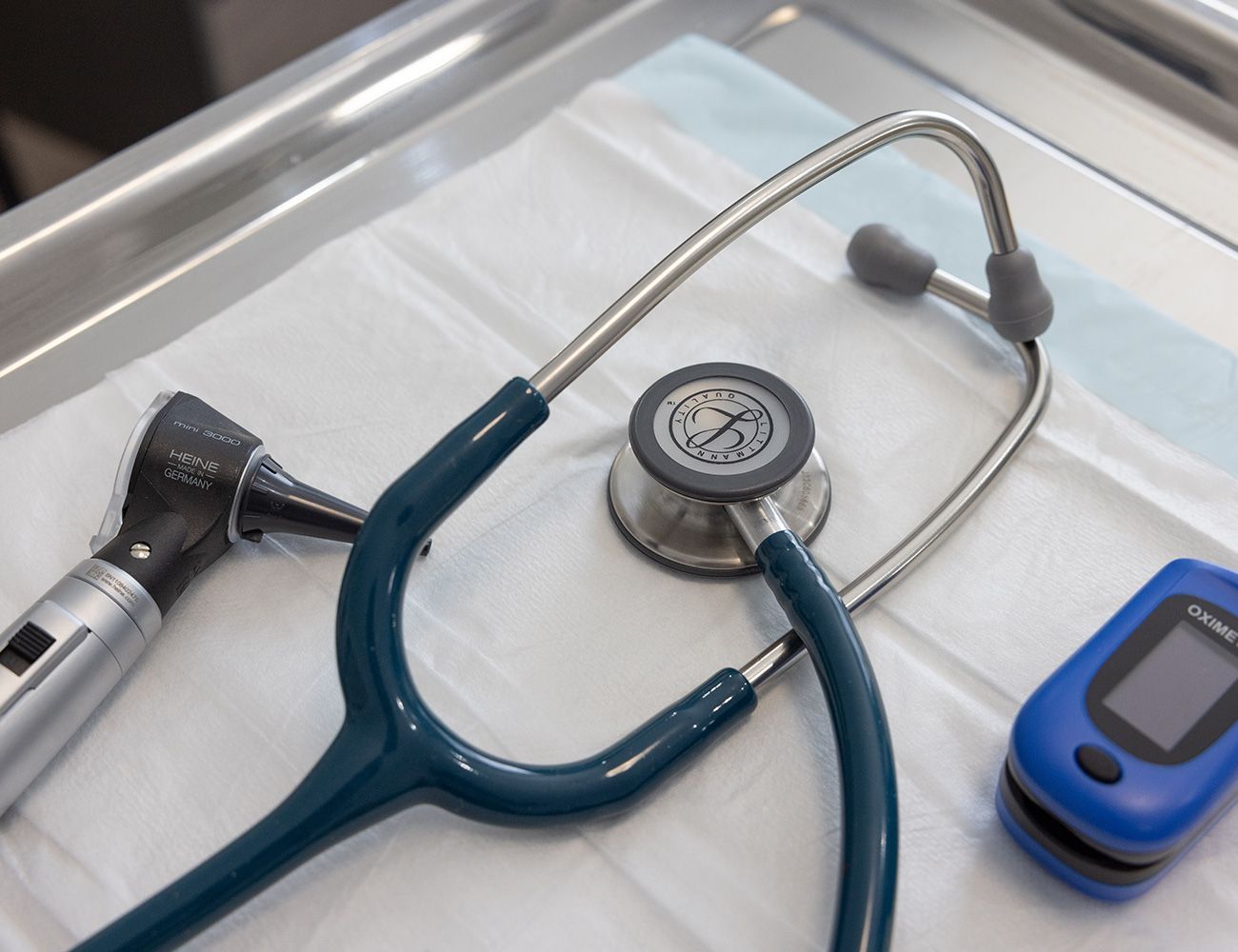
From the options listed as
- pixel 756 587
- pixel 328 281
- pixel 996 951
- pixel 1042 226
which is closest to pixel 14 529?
Answer: pixel 328 281

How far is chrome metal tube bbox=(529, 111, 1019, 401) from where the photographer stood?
562 millimetres

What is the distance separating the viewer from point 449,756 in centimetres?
50

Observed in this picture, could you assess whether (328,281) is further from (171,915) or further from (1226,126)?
(1226,126)

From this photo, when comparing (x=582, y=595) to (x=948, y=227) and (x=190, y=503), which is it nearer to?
(x=190, y=503)

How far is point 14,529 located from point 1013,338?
54 centimetres

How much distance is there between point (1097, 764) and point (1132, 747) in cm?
2

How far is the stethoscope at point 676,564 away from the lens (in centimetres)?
49

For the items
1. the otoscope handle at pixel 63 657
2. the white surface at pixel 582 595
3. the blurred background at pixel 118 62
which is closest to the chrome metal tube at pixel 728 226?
the white surface at pixel 582 595

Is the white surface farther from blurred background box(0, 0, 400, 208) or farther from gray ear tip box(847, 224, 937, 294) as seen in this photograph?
blurred background box(0, 0, 400, 208)

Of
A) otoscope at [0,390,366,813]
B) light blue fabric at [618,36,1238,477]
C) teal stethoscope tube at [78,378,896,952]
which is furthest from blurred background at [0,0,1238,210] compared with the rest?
teal stethoscope tube at [78,378,896,952]

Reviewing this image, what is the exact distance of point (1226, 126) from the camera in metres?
0.85

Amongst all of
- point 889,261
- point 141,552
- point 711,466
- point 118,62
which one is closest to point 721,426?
point 711,466

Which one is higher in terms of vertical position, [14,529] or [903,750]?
[14,529]

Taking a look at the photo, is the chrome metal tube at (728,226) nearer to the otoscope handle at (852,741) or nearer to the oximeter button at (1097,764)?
the otoscope handle at (852,741)
